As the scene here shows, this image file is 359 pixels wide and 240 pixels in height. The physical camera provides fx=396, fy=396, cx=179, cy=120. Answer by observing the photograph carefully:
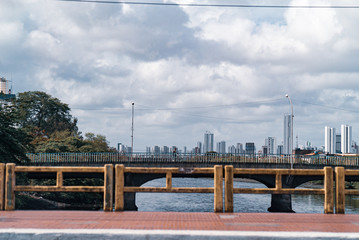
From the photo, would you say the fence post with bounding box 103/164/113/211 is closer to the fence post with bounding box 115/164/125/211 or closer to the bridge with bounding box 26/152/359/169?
the fence post with bounding box 115/164/125/211

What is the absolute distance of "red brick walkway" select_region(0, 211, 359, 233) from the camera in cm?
955

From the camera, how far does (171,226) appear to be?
9594 mm

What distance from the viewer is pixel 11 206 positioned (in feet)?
40.1

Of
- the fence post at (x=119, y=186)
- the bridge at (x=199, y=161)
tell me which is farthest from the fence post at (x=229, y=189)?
the bridge at (x=199, y=161)

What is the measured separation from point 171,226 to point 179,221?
2.30 feet

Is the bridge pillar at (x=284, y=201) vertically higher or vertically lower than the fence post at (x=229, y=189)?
lower

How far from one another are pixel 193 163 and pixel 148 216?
38915 mm

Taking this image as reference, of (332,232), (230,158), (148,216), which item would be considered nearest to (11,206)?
(148,216)

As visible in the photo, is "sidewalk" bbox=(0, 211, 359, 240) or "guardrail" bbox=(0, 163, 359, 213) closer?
"sidewalk" bbox=(0, 211, 359, 240)

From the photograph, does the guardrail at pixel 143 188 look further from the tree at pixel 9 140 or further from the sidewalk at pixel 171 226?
the tree at pixel 9 140

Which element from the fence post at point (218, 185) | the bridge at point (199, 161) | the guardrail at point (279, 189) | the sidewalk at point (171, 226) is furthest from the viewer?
the bridge at point (199, 161)

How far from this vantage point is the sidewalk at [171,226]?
29.4ft

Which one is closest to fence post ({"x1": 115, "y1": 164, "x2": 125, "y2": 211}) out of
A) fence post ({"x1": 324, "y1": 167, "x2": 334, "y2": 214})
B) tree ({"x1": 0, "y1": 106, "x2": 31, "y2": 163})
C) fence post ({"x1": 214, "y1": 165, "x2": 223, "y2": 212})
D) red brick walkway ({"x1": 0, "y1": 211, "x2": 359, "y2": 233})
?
red brick walkway ({"x1": 0, "y1": 211, "x2": 359, "y2": 233})

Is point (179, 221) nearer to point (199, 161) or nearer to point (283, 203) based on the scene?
point (199, 161)
